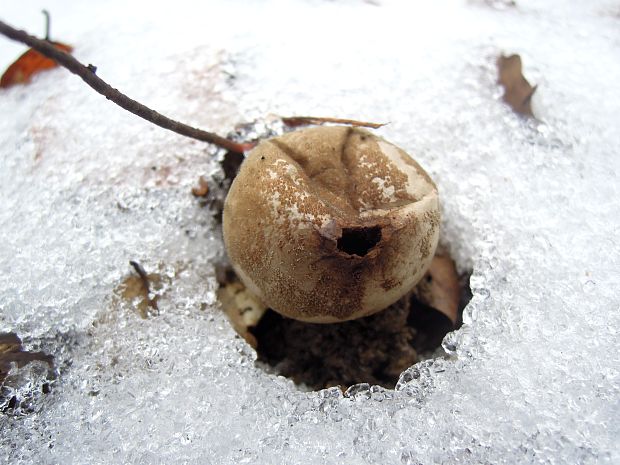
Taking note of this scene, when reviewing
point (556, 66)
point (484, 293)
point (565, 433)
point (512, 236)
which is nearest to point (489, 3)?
point (556, 66)

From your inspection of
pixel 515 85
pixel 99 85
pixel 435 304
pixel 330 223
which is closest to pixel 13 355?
pixel 99 85

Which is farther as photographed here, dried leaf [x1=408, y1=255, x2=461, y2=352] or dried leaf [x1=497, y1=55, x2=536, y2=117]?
dried leaf [x1=497, y1=55, x2=536, y2=117]

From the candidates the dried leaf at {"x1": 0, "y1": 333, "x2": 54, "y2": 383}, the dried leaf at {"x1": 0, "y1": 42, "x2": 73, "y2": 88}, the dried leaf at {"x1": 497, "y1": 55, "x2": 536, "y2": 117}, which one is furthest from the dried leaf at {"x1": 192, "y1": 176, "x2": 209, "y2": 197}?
the dried leaf at {"x1": 497, "y1": 55, "x2": 536, "y2": 117}

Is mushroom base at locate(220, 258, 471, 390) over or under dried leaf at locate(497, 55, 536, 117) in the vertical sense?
under

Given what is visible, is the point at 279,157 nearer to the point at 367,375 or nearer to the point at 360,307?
the point at 360,307

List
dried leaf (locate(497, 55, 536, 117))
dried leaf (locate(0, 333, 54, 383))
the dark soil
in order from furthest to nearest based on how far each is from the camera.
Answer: dried leaf (locate(497, 55, 536, 117)), the dark soil, dried leaf (locate(0, 333, 54, 383))

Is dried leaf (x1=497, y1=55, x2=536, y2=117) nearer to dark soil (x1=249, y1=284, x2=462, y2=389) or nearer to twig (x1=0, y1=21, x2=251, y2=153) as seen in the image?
dark soil (x1=249, y1=284, x2=462, y2=389)

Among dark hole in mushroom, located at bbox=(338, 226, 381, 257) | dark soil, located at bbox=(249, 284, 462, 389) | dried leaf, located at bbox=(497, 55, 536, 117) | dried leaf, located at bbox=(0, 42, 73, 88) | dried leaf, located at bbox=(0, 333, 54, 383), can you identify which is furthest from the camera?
dried leaf, located at bbox=(0, 42, 73, 88)

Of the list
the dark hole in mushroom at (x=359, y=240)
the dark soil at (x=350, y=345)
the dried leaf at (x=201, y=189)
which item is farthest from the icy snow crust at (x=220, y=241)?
the dark hole in mushroom at (x=359, y=240)
